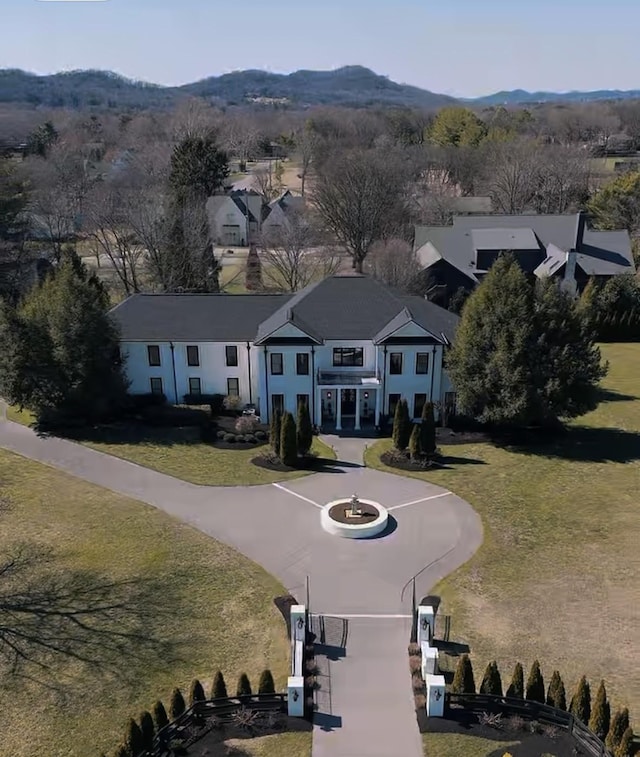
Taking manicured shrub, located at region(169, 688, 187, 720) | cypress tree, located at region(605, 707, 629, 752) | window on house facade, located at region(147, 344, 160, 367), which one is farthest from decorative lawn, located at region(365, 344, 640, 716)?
window on house facade, located at region(147, 344, 160, 367)

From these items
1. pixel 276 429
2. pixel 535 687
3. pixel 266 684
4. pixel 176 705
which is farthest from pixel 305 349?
pixel 535 687

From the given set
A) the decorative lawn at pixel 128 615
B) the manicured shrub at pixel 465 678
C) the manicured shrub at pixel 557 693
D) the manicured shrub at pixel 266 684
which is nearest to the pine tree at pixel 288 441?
the decorative lawn at pixel 128 615

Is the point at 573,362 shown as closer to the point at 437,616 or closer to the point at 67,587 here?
the point at 437,616

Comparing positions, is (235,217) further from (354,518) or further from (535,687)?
(535,687)

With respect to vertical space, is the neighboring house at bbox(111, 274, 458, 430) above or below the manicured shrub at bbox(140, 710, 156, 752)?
above

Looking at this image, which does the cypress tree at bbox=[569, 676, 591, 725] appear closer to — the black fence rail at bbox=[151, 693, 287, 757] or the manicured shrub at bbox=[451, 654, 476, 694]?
the manicured shrub at bbox=[451, 654, 476, 694]

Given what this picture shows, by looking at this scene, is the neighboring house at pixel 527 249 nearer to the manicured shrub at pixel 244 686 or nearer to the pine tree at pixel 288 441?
the pine tree at pixel 288 441
